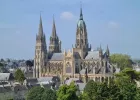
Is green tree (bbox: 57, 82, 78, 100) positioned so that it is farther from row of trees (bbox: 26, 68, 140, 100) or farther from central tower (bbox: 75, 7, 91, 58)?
central tower (bbox: 75, 7, 91, 58)

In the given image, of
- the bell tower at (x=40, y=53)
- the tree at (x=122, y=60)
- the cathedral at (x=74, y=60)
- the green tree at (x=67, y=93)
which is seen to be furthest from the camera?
the tree at (x=122, y=60)

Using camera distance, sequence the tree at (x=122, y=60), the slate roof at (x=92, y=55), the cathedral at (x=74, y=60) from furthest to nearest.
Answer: the tree at (x=122, y=60)
the slate roof at (x=92, y=55)
the cathedral at (x=74, y=60)

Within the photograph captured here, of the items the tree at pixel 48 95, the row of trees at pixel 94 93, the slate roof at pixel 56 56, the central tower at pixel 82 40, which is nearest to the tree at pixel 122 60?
the central tower at pixel 82 40

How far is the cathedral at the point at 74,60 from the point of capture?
355 feet

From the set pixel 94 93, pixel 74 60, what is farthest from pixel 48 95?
pixel 74 60

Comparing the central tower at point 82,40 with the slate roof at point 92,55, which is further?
the central tower at point 82,40

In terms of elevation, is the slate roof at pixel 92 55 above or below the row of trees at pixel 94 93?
above

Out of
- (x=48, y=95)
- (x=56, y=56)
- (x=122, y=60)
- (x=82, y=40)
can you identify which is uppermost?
(x=82, y=40)

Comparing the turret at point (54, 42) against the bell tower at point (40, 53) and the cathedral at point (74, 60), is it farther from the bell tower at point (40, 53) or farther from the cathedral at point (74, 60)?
the bell tower at point (40, 53)

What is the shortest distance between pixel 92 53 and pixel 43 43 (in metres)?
16.5

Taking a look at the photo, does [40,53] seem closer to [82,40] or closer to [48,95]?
[82,40]

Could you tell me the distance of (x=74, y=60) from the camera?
114 metres

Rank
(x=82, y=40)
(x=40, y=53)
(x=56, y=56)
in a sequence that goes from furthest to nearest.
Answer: (x=56, y=56) < (x=40, y=53) < (x=82, y=40)

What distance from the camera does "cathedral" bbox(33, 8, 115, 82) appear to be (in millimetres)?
108312
